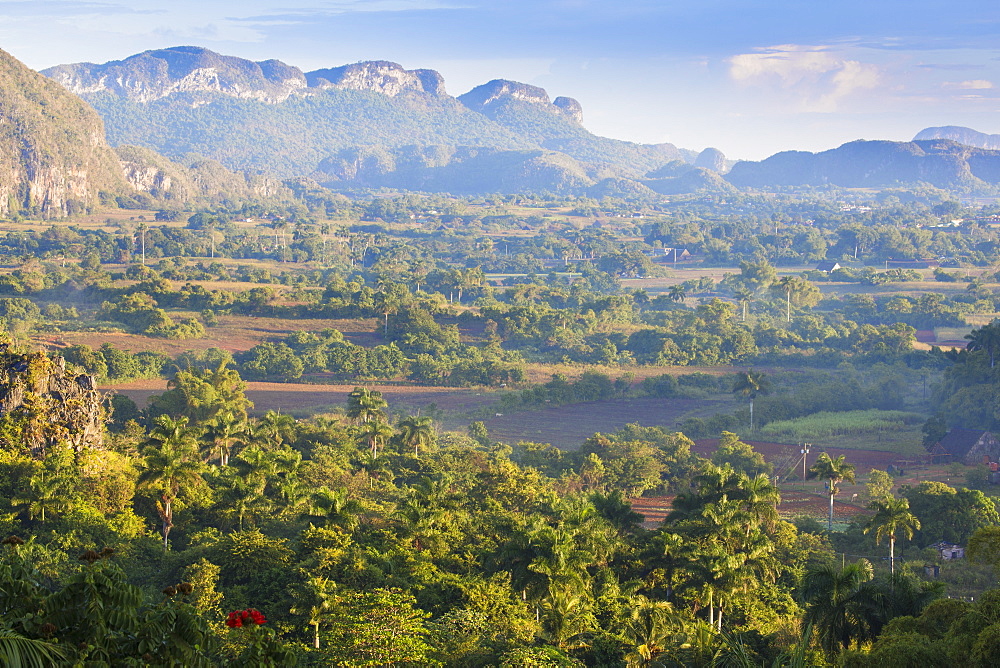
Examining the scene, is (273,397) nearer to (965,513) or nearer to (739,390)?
(739,390)

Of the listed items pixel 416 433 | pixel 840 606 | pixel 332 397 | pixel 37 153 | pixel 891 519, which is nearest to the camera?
pixel 840 606

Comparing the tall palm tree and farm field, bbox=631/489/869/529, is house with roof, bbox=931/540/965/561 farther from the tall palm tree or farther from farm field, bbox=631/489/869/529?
the tall palm tree

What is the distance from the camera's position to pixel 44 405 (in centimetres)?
3528

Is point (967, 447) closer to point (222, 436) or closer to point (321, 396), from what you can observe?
point (222, 436)

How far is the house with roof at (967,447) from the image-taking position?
2005 inches

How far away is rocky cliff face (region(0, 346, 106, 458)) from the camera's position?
34.5 m

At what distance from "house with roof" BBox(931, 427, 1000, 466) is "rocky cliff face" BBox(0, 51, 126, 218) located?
6466 inches

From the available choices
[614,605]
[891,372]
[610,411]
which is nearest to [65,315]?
[610,411]

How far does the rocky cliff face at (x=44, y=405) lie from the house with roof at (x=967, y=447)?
41.9 meters

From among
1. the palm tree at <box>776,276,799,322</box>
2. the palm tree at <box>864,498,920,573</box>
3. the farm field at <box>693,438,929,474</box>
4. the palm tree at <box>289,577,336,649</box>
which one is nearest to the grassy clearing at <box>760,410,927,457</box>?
the farm field at <box>693,438,929,474</box>

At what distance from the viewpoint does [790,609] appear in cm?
2658

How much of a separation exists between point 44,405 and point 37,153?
166 m

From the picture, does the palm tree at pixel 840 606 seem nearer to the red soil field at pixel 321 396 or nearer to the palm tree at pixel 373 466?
the palm tree at pixel 373 466

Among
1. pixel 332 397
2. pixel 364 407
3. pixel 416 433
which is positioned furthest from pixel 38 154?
pixel 416 433
